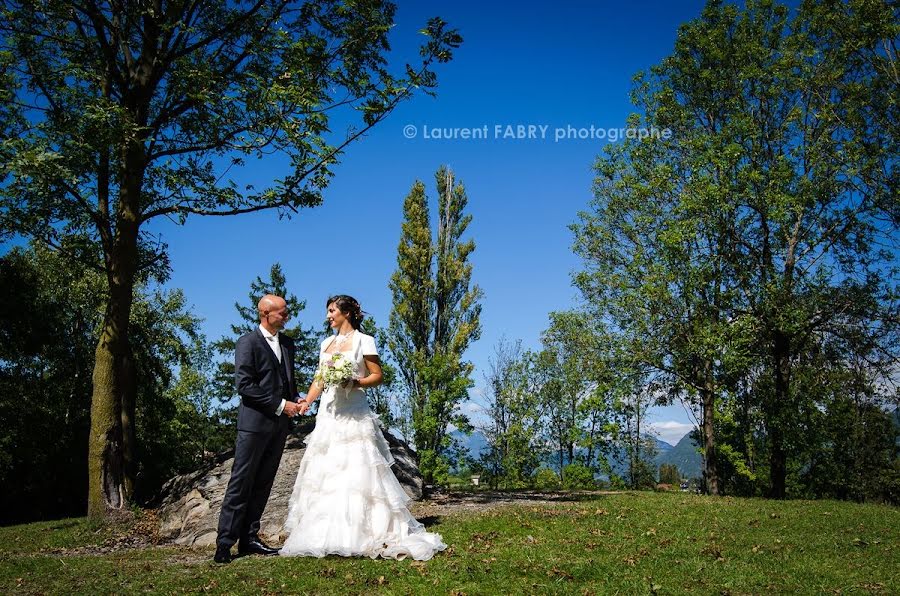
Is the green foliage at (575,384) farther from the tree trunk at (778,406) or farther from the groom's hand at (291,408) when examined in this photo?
→ the groom's hand at (291,408)

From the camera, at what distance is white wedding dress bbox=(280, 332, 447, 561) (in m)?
7.54

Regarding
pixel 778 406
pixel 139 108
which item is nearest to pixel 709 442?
pixel 778 406

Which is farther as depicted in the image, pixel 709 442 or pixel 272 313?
pixel 709 442

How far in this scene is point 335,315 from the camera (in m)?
8.43

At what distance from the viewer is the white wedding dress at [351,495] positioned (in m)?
7.54

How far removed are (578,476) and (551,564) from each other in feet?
111

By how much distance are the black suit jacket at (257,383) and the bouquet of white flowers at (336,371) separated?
562mm

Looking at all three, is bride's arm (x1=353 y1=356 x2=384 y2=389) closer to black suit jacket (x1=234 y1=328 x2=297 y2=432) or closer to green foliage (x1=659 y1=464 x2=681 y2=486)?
black suit jacket (x1=234 y1=328 x2=297 y2=432)

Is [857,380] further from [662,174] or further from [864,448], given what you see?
[864,448]

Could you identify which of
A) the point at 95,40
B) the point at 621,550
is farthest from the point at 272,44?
the point at 621,550

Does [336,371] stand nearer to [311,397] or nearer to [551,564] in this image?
[311,397]

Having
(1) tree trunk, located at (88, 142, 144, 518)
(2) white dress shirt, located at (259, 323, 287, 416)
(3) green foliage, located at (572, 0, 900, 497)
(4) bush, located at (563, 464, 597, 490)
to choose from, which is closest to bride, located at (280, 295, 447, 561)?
(2) white dress shirt, located at (259, 323, 287, 416)

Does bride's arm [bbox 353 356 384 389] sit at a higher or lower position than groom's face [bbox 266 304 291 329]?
lower

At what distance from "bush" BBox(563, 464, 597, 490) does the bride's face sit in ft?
109
